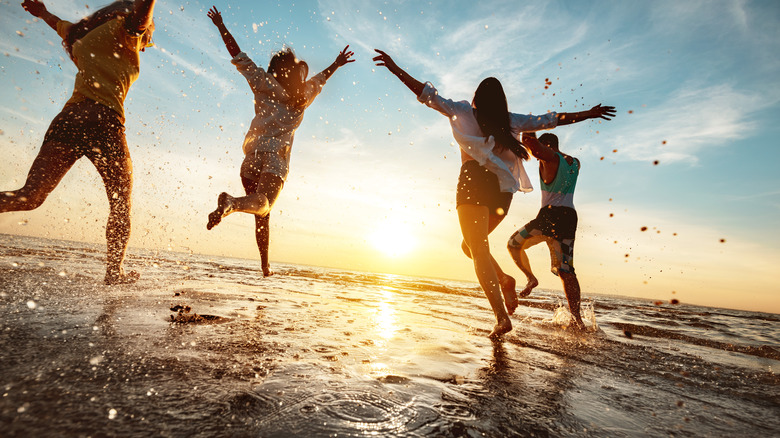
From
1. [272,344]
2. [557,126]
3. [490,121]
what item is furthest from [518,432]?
[557,126]

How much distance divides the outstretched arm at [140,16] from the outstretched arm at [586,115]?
12.0ft

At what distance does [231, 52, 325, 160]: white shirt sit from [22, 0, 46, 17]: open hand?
1.64m

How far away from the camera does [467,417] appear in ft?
4.12

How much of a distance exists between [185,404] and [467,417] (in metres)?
0.91

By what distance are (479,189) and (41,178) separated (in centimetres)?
337

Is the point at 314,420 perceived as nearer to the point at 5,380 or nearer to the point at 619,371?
the point at 5,380

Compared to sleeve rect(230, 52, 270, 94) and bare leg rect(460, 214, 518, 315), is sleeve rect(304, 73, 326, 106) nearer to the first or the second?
sleeve rect(230, 52, 270, 94)

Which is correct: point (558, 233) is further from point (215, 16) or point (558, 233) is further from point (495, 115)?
point (215, 16)

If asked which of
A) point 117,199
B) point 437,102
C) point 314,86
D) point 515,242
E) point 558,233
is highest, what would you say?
point 314,86

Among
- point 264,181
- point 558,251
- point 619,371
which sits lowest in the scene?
point 619,371

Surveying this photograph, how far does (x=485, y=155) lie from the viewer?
3117 millimetres

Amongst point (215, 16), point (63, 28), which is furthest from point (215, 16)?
point (63, 28)

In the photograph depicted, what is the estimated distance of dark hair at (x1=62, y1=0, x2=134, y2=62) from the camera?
9.51ft

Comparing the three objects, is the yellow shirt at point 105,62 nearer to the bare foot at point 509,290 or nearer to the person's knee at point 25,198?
the person's knee at point 25,198
